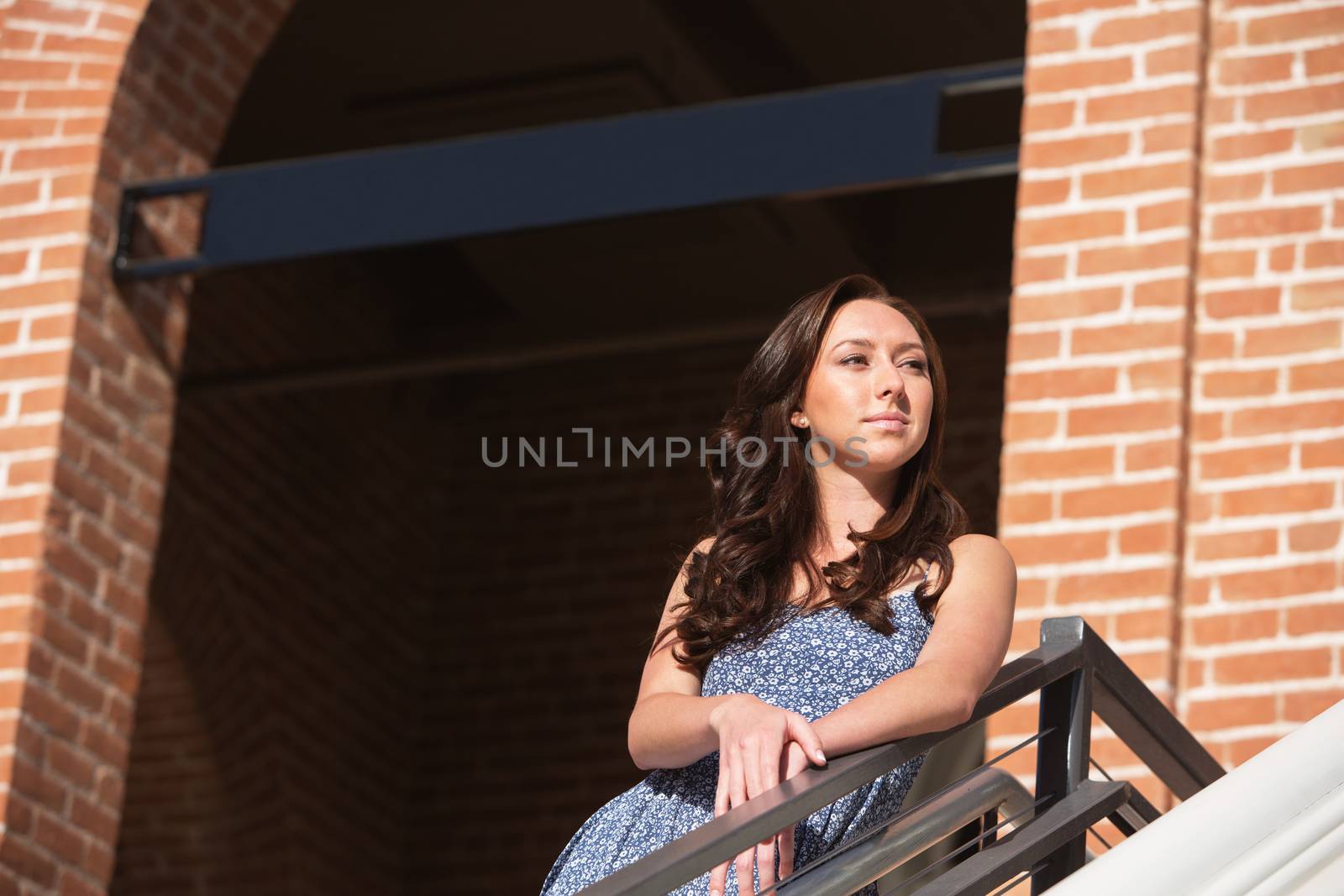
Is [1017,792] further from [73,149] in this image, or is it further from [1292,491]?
[73,149]

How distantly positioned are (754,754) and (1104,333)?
6.24ft

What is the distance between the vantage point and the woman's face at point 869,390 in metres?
2.53

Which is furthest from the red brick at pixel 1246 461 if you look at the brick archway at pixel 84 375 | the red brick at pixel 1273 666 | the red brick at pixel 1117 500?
the brick archway at pixel 84 375

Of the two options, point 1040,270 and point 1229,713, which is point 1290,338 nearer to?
point 1040,270

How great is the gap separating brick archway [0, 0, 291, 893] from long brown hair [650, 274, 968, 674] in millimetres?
2260

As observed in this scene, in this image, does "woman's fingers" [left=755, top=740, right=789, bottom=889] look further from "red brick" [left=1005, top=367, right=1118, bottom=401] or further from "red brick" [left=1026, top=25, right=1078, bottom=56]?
"red brick" [left=1026, top=25, right=1078, bottom=56]

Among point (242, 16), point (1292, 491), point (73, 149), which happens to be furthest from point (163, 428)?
point (1292, 491)

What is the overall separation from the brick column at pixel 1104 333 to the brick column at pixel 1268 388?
0.07 meters

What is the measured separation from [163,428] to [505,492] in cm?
317

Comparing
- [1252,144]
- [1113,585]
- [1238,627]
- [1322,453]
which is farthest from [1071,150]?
[1238,627]

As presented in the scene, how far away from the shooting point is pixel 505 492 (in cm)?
799

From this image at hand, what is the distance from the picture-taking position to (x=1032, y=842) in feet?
7.13

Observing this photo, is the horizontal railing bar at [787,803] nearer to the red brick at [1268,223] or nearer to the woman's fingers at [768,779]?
the woman's fingers at [768,779]

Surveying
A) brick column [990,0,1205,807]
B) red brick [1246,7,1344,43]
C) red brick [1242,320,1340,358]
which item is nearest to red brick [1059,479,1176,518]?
brick column [990,0,1205,807]
